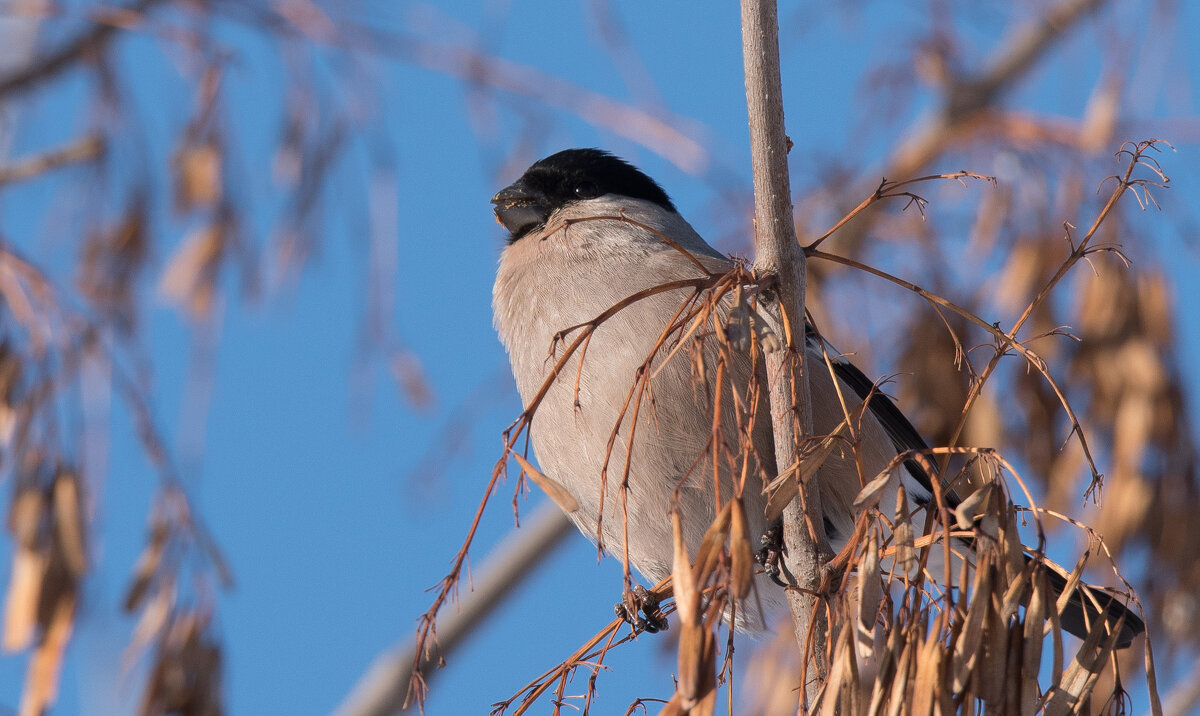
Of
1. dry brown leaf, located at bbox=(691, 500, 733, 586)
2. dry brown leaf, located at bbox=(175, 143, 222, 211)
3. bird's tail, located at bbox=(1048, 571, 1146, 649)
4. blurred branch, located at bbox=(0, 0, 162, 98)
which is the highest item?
blurred branch, located at bbox=(0, 0, 162, 98)

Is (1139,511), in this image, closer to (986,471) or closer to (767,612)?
(767,612)

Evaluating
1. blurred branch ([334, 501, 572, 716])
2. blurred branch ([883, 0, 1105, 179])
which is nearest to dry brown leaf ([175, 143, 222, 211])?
blurred branch ([334, 501, 572, 716])

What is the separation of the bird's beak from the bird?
0.54 ft

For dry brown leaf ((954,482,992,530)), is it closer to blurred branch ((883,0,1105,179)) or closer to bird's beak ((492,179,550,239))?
bird's beak ((492,179,550,239))

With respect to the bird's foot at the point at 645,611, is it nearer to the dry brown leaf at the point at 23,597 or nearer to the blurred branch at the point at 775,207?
the blurred branch at the point at 775,207

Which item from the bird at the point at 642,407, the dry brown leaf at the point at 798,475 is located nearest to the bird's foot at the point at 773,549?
the bird at the point at 642,407

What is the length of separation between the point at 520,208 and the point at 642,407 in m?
1.23

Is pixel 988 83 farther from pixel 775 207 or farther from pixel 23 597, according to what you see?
pixel 23 597

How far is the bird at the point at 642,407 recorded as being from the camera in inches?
108

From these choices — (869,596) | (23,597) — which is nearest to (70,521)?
(23,597)

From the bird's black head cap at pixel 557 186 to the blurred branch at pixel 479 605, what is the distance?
45.7 inches

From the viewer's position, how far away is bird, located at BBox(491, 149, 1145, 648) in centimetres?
275

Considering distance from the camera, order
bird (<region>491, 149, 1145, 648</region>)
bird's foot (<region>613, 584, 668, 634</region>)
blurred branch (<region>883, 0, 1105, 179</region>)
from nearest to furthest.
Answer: bird's foot (<region>613, 584, 668, 634</region>) → bird (<region>491, 149, 1145, 648</region>) → blurred branch (<region>883, 0, 1105, 179</region>)

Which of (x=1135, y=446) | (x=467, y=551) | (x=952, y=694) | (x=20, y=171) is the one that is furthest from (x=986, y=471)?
(x=20, y=171)
